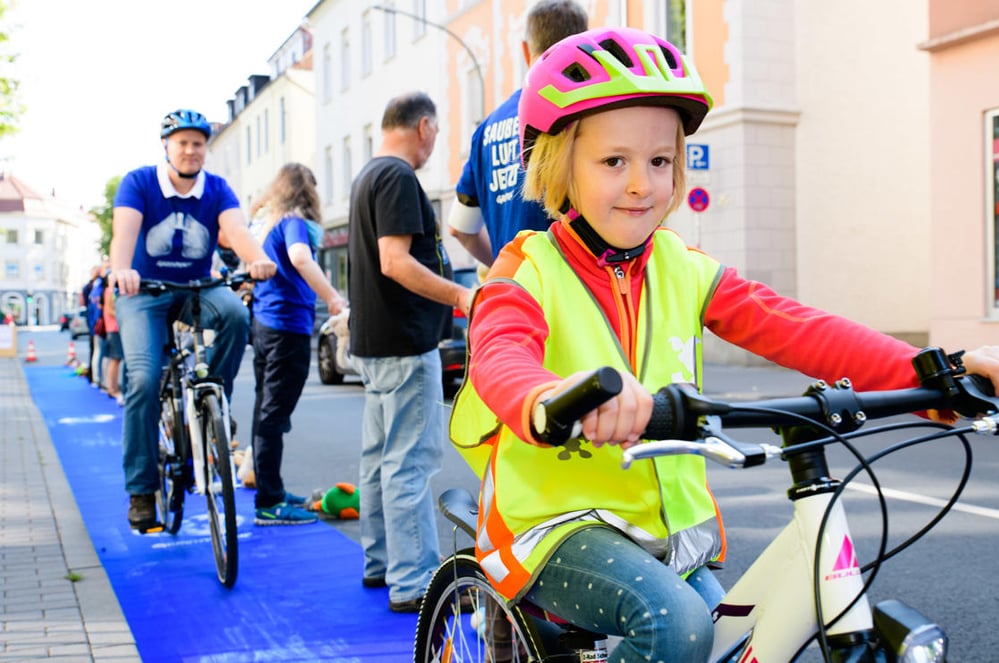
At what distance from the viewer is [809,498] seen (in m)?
1.62

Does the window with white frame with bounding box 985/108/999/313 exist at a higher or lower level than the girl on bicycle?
higher

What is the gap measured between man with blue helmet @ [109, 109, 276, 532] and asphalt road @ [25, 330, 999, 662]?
1.21 metres

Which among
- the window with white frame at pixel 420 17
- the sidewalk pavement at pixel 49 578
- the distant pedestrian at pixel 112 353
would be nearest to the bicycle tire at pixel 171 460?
the sidewalk pavement at pixel 49 578

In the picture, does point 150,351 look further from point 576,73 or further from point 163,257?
point 576,73

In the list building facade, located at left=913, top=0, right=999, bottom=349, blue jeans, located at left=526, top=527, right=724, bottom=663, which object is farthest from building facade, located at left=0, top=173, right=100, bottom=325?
blue jeans, located at left=526, top=527, right=724, bottom=663

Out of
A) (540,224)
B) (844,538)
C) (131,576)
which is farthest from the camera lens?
(131,576)

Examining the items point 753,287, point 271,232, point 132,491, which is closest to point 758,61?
point 271,232

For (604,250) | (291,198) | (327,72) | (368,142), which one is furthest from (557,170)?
(327,72)

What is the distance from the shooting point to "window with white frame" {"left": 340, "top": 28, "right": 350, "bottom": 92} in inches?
1459

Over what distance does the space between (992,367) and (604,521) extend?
0.69 m

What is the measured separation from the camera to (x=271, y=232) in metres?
6.17

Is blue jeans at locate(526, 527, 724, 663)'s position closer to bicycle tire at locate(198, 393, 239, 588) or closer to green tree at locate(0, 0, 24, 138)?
bicycle tire at locate(198, 393, 239, 588)

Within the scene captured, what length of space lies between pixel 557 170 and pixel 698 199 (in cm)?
1471

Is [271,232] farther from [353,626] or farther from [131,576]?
[353,626]
